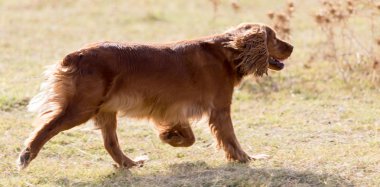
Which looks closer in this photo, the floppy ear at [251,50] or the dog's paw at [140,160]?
the dog's paw at [140,160]

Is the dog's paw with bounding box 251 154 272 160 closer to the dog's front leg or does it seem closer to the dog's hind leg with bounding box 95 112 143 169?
the dog's front leg

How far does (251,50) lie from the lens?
7.34m

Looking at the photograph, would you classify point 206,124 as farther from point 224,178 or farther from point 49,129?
point 49,129

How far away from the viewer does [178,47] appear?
7.12 metres

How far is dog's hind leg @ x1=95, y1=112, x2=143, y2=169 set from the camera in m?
7.11

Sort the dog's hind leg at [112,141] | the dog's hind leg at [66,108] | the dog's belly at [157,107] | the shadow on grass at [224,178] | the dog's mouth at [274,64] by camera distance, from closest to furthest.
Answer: the shadow on grass at [224,178] < the dog's hind leg at [66,108] < the dog's belly at [157,107] < the dog's hind leg at [112,141] < the dog's mouth at [274,64]

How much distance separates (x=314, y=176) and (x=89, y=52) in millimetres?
1985

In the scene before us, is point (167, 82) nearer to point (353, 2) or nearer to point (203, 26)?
point (353, 2)

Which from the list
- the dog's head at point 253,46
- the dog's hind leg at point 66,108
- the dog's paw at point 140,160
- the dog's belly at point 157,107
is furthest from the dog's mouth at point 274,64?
the dog's hind leg at point 66,108

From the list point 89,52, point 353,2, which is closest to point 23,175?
point 89,52

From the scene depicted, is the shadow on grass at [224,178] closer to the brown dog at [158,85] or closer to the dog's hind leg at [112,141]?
the dog's hind leg at [112,141]

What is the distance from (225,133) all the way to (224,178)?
0.92 meters

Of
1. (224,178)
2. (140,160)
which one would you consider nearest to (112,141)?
(140,160)

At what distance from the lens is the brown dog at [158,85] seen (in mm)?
6500
